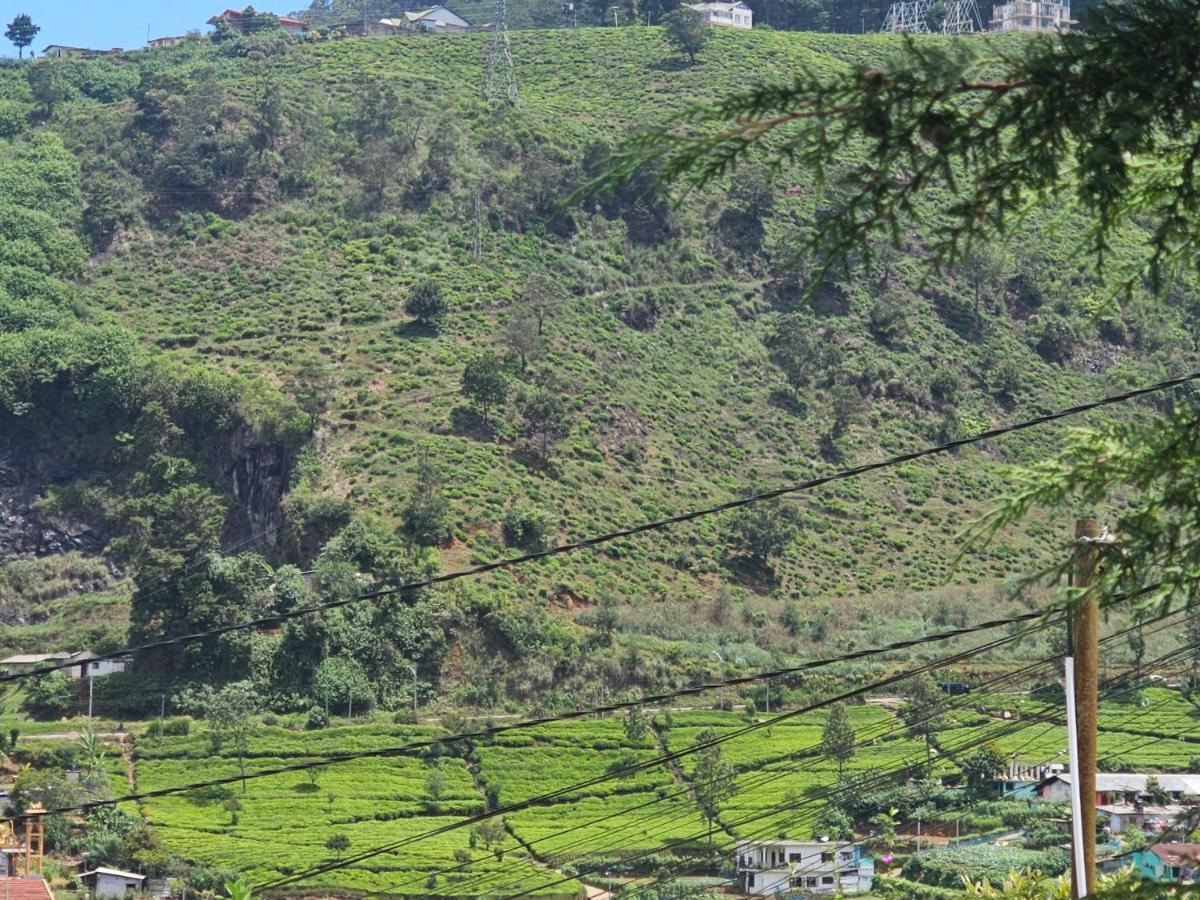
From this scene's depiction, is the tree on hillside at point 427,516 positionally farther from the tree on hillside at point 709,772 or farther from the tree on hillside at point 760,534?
the tree on hillside at point 709,772

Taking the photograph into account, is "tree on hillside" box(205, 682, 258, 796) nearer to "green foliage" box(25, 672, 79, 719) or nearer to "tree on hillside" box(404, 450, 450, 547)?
"green foliage" box(25, 672, 79, 719)

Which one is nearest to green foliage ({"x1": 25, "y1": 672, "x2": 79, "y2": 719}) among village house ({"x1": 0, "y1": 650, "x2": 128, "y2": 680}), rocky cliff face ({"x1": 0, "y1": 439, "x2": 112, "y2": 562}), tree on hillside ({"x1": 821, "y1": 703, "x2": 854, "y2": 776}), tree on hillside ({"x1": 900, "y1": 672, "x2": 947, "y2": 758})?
village house ({"x1": 0, "y1": 650, "x2": 128, "y2": 680})

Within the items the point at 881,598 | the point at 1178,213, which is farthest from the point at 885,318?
the point at 1178,213

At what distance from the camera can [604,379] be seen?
70.6 meters

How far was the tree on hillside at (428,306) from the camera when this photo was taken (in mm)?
71062

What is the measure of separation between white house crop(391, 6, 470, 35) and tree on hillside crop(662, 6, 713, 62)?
58.7ft

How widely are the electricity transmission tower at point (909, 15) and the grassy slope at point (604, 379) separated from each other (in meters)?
30.1

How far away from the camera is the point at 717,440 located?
70.1 meters

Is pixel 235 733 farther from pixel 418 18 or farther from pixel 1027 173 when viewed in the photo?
pixel 418 18

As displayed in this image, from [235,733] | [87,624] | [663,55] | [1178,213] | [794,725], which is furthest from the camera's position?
[663,55]

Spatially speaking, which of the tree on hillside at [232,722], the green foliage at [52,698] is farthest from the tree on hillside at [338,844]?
the green foliage at [52,698]

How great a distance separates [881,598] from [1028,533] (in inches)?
314

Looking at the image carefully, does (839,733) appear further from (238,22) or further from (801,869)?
(238,22)

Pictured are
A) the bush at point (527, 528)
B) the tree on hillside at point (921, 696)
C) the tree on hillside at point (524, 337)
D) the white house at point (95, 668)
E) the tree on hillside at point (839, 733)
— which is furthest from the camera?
the tree on hillside at point (524, 337)
